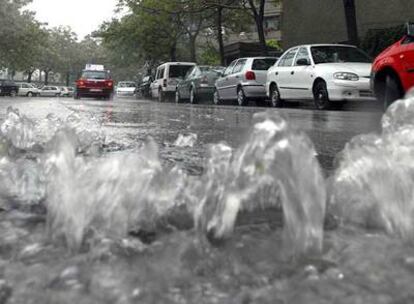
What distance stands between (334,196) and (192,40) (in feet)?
Answer: 108

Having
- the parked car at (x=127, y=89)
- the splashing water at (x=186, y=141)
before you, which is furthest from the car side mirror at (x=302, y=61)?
the parked car at (x=127, y=89)

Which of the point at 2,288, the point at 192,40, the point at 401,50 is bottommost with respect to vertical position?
the point at 2,288

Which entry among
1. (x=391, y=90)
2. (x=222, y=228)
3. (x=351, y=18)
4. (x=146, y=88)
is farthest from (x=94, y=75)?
(x=222, y=228)

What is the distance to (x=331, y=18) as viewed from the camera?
2505cm

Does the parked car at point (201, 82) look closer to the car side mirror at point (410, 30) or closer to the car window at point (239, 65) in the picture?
the car window at point (239, 65)

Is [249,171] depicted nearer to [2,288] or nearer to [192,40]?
[2,288]

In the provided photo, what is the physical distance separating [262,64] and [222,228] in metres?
16.9

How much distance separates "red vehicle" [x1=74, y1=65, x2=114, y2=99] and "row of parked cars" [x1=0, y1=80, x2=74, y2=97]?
851 inches

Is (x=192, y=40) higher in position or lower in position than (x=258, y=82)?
higher

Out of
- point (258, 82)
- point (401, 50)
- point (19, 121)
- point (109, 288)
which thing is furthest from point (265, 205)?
point (258, 82)

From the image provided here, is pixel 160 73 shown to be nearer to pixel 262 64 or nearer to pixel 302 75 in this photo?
pixel 262 64

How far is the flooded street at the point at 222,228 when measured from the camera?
4.92 ft

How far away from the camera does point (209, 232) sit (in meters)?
1.92

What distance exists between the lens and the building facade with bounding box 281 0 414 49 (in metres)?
21.8
